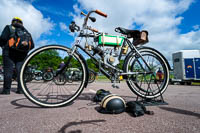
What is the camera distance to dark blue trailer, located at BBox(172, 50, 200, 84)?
32.8ft

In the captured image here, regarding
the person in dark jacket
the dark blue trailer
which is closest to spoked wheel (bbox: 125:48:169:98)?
the person in dark jacket

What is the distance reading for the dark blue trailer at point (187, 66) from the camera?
32.8 feet

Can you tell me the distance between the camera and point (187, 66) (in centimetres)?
Result: 1041

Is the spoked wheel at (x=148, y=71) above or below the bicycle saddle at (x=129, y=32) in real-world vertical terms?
below

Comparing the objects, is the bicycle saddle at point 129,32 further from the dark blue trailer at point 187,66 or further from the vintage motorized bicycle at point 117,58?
the dark blue trailer at point 187,66

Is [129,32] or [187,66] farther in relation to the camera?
[187,66]

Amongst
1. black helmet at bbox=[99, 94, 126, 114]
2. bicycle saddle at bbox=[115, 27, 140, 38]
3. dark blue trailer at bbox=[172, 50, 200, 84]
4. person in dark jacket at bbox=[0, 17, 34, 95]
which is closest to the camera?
black helmet at bbox=[99, 94, 126, 114]

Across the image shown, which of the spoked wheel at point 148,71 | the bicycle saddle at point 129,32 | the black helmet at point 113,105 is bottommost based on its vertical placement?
the black helmet at point 113,105

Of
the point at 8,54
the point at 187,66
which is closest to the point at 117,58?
the point at 8,54

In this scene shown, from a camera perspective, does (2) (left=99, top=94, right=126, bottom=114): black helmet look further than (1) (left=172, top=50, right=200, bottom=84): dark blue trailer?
No

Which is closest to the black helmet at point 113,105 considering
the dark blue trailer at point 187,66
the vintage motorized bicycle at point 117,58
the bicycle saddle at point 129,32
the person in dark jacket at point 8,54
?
the vintage motorized bicycle at point 117,58

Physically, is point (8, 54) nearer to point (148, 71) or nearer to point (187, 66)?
point (148, 71)

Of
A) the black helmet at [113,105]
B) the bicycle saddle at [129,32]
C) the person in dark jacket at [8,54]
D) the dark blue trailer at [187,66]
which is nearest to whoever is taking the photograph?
the black helmet at [113,105]

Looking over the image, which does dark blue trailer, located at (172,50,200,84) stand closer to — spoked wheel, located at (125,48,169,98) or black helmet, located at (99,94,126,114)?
spoked wheel, located at (125,48,169,98)
